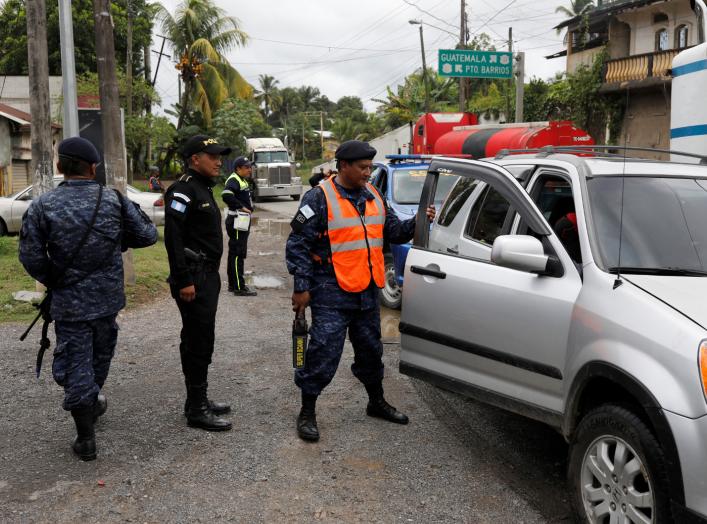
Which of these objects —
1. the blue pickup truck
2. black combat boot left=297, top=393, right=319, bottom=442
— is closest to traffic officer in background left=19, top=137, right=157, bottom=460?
black combat boot left=297, top=393, right=319, bottom=442

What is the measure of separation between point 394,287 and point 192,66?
33.6 m

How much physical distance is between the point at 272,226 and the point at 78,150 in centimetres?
1737

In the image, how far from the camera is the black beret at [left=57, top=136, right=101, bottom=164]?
427cm

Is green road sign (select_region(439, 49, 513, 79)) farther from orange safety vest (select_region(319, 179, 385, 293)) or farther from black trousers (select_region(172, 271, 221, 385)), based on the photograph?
black trousers (select_region(172, 271, 221, 385))

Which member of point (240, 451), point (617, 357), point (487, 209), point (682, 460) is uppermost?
point (487, 209)

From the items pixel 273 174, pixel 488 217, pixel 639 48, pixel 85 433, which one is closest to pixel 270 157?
pixel 273 174

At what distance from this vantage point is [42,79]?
1104cm

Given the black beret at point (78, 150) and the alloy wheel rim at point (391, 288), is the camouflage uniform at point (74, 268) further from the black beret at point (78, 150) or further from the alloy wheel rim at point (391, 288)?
the alloy wheel rim at point (391, 288)

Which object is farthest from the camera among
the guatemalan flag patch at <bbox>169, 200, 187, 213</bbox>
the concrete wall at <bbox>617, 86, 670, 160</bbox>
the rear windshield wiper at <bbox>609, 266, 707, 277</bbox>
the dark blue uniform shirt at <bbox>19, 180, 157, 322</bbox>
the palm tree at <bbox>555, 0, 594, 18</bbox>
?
the palm tree at <bbox>555, 0, 594, 18</bbox>

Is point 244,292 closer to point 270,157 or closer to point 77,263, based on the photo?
point 77,263

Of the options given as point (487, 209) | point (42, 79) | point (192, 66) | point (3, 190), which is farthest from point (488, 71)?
point (192, 66)

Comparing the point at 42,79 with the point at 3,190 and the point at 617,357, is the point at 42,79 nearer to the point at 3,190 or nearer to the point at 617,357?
the point at 617,357

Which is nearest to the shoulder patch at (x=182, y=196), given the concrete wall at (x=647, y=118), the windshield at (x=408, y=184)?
the windshield at (x=408, y=184)

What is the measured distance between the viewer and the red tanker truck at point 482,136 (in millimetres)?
14703
